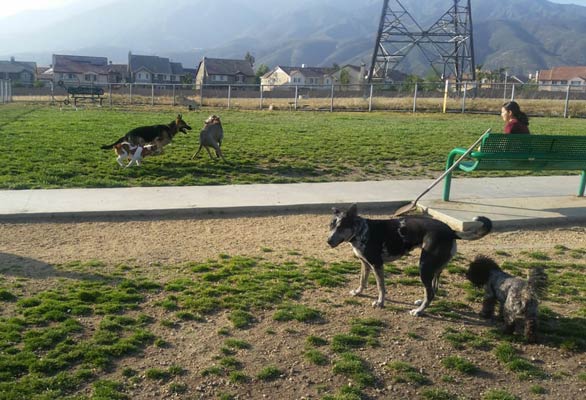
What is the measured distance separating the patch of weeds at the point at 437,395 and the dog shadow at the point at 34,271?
3.29 meters

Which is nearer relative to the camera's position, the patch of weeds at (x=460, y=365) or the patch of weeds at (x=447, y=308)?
the patch of weeds at (x=460, y=365)

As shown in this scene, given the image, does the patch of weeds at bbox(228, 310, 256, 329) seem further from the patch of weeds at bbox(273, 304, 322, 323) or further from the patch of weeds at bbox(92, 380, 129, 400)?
the patch of weeds at bbox(92, 380, 129, 400)

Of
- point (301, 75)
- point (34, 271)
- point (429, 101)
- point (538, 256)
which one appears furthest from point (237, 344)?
point (301, 75)

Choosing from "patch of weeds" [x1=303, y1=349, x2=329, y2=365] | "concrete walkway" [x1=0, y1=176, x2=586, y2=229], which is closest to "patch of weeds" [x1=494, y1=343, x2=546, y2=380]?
"patch of weeds" [x1=303, y1=349, x2=329, y2=365]

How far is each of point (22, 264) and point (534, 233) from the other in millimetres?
6212

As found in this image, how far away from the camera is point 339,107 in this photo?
3272cm

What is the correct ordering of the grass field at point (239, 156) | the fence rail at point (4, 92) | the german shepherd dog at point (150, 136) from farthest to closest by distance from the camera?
the fence rail at point (4, 92), the german shepherd dog at point (150, 136), the grass field at point (239, 156)

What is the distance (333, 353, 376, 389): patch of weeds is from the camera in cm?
393

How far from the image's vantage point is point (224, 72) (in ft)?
336

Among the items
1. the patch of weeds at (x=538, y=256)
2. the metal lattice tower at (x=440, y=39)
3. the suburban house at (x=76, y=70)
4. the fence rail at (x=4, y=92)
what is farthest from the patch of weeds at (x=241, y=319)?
the suburban house at (x=76, y=70)

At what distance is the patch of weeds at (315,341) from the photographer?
4473mm

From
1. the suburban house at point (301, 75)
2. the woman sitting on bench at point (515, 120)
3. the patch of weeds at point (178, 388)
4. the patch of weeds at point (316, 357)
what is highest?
the suburban house at point (301, 75)

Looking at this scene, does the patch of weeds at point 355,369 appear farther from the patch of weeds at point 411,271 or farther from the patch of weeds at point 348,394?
the patch of weeds at point 411,271

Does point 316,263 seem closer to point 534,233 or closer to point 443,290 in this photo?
point 443,290
